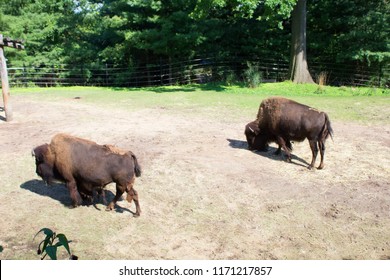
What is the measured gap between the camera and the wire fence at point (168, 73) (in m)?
24.1

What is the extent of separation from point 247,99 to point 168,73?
30.1 ft

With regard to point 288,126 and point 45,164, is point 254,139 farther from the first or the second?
point 45,164

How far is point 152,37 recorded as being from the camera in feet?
72.6

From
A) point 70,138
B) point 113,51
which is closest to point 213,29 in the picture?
point 113,51

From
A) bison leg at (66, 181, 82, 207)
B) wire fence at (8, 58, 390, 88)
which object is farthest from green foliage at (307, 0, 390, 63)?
bison leg at (66, 181, 82, 207)

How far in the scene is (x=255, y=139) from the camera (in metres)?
9.70

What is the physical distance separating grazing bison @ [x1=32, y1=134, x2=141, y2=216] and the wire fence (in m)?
17.8

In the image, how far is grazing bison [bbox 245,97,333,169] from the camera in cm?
865

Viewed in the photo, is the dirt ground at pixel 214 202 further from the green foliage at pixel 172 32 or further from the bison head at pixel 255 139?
the green foliage at pixel 172 32

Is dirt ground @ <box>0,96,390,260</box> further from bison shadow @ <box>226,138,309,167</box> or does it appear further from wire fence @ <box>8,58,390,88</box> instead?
wire fence @ <box>8,58,390,88</box>

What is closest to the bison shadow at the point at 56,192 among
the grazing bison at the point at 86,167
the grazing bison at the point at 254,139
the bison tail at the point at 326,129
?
the grazing bison at the point at 86,167

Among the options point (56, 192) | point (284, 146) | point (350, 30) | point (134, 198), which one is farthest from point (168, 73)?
point (134, 198)

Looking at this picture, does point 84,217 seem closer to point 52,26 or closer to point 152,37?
point 152,37

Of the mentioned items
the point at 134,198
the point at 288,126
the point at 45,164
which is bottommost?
the point at 134,198
